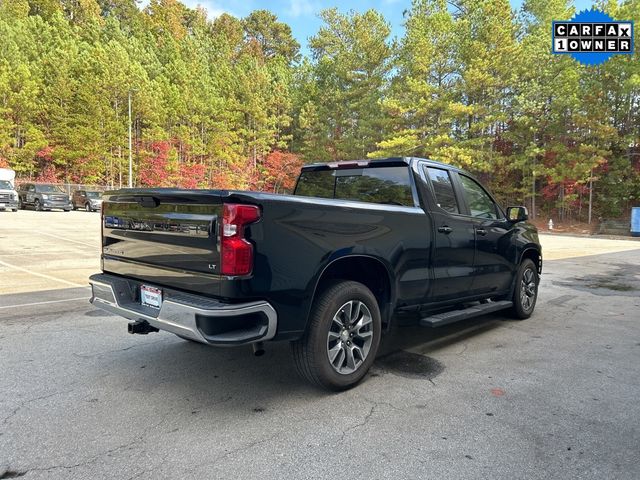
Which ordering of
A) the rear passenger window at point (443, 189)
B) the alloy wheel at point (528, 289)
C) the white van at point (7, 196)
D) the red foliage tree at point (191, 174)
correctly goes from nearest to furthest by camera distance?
the rear passenger window at point (443, 189)
the alloy wheel at point (528, 289)
the white van at point (7, 196)
the red foliage tree at point (191, 174)

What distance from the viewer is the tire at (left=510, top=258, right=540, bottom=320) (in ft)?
18.8

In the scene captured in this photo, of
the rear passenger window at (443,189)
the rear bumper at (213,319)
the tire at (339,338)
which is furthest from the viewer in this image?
the rear passenger window at (443,189)

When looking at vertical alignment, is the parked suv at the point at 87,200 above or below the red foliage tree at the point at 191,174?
below

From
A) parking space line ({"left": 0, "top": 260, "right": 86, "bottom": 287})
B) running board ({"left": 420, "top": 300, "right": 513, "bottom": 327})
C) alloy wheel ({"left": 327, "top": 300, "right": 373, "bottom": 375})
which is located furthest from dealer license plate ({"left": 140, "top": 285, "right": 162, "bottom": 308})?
parking space line ({"left": 0, "top": 260, "right": 86, "bottom": 287})

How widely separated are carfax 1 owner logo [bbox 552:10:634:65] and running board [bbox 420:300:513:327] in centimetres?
1847

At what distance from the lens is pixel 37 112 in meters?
40.2

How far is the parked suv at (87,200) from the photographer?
32.1m

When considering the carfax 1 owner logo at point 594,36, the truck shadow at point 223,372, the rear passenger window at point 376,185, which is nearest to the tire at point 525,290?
the truck shadow at point 223,372

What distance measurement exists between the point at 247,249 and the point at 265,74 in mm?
51717

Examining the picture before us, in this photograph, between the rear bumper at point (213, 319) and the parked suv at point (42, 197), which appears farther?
the parked suv at point (42, 197)

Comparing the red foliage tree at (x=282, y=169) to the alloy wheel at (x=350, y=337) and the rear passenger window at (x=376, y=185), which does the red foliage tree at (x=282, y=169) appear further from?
the alloy wheel at (x=350, y=337)

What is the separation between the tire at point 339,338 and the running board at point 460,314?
0.62 metres

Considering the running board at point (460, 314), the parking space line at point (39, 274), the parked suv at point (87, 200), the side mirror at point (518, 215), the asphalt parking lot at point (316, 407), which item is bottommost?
the asphalt parking lot at point (316, 407)

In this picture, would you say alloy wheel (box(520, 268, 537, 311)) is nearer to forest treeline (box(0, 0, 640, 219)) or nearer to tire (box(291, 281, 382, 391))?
tire (box(291, 281, 382, 391))
